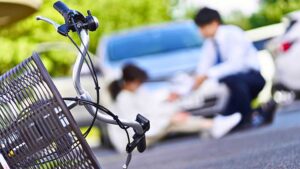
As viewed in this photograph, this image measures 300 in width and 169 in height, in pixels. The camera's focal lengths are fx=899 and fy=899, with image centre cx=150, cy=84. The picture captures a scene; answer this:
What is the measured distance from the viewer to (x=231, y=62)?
32.0 feet

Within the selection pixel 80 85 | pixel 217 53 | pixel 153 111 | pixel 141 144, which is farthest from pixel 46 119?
pixel 153 111

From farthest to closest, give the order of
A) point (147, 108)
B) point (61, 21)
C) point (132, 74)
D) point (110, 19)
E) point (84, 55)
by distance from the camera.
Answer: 1. point (110, 19)
2. point (61, 21)
3. point (132, 74)
4. point (147, 108)
5. point (84, 55)

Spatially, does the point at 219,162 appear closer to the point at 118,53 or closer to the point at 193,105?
the point at 193,105

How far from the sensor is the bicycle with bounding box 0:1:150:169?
2.96m

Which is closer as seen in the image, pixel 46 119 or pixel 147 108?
pixel 46 119

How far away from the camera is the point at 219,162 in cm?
666

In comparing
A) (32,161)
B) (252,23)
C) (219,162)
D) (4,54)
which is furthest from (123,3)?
(32,161)

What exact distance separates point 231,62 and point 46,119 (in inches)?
272

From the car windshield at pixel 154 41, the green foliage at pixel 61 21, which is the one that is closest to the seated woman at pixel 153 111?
the car windshield at pixel 154 41

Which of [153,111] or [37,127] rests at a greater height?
[37,127]

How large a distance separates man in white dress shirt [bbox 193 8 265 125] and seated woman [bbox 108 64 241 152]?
0.21 m

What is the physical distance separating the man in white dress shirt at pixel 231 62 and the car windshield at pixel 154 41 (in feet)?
7.07

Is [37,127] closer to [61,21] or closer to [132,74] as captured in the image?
[132,74]

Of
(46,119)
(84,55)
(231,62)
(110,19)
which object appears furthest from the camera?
(110,19)
